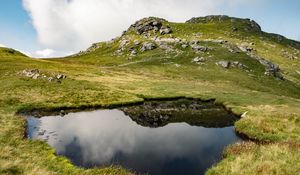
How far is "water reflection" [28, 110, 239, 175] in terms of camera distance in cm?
3091

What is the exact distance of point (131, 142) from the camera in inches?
1539

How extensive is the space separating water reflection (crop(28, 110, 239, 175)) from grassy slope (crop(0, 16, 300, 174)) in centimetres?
271

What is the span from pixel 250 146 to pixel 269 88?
265ft

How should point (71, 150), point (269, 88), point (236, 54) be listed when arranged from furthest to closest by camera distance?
point (236, 54) → point (269, 88) → point (71, 150)

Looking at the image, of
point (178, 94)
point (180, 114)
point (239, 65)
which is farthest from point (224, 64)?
point (180, 114)

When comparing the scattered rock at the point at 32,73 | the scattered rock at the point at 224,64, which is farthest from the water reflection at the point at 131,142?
the scattered rock at the point at 224,64

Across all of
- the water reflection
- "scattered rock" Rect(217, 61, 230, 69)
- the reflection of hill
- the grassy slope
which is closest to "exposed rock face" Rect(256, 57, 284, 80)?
the grassy slope

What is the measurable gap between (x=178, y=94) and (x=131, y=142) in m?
40.3

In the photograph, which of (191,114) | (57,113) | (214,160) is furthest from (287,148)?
(57,113)

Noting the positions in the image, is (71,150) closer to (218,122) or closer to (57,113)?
(57,113)

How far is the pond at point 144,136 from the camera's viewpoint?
103 ft

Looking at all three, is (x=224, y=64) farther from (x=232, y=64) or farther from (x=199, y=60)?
(x=199, y=60)

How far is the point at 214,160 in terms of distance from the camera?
1240 inches

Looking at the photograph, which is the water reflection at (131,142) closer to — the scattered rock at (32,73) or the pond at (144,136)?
the pond at (144,136)
